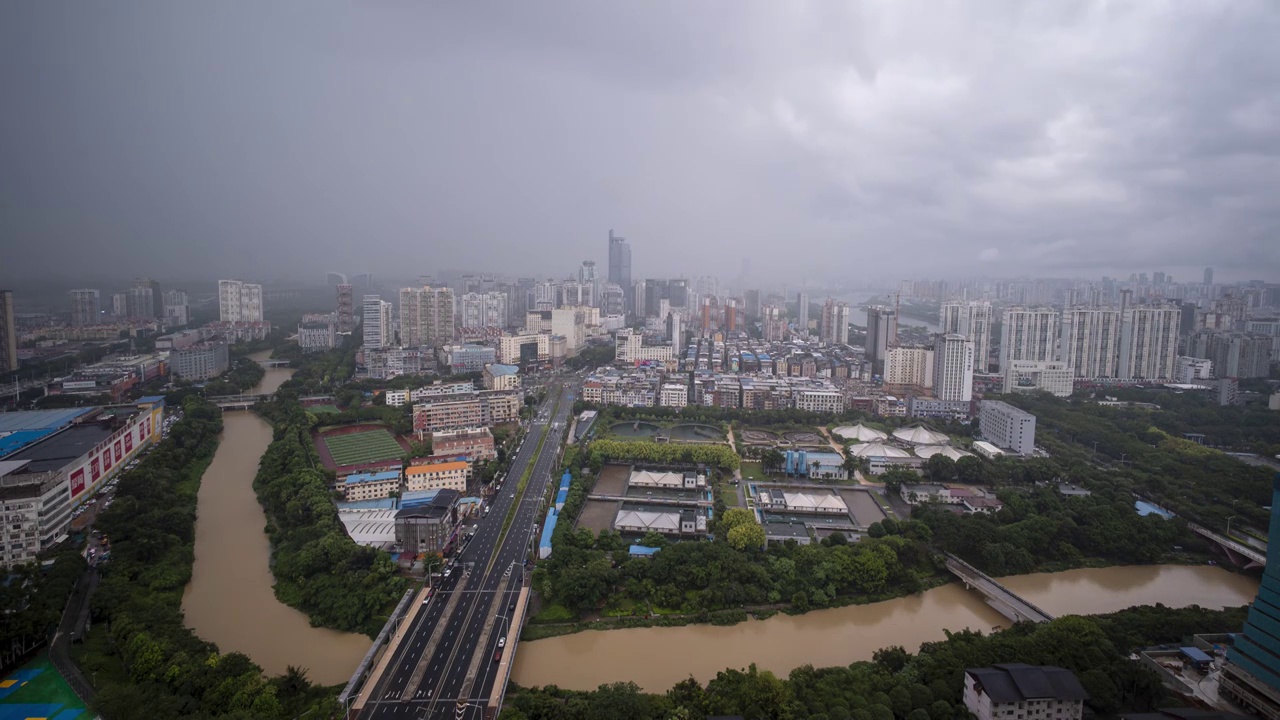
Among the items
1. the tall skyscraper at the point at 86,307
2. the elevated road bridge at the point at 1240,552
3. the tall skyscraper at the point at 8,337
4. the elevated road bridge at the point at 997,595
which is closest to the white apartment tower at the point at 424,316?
the tall skyscraper at the point at 86,307

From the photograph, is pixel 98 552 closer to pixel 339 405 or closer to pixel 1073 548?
pixel 339 405

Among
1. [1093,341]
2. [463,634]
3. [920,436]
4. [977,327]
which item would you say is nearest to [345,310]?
[920,436]

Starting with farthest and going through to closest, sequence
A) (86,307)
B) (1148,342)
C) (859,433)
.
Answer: (86,307)
(1148,342)
(859,433)

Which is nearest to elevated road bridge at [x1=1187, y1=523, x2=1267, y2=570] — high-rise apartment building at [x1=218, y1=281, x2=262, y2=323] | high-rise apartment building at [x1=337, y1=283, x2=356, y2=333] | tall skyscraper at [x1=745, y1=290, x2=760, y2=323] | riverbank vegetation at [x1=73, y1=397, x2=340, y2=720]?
riverbank vegetation at [x1=73, y1=397, x2=340, y2=720]

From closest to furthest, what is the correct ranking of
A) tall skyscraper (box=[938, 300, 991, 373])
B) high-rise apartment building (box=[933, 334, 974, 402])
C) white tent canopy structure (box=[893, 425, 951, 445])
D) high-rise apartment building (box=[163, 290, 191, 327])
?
1. white tent canopy structure (box=[893, 425, 951, 445])
2. high-rise apartment building (box=[933, 334, 974, 402])
3. tall skyscraper (box=[938, 300, 991, 373])
4. high-rise apartment building (box=[163, 290, 191, 327])

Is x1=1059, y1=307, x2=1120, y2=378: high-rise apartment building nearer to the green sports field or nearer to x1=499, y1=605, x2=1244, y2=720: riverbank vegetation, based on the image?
x1=499, y1=605, x2=1244, y2=720: riverbank vegetation

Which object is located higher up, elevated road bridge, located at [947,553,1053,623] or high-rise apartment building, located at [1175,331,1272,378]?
high-rise apartment building, located at [1175,331,1272,378]

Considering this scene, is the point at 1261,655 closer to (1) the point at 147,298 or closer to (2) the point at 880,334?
(2) the point at 880,334
